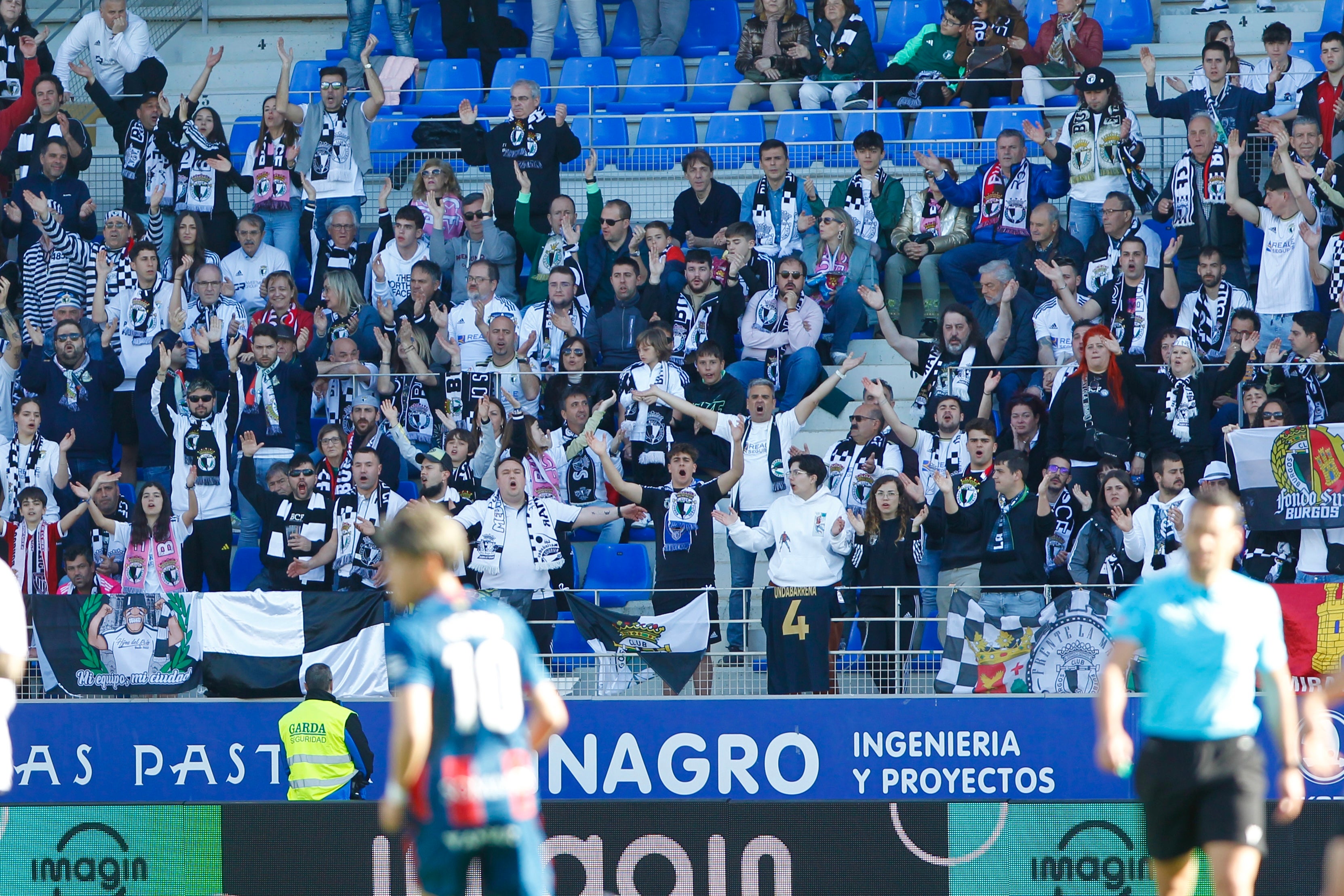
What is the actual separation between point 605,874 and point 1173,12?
1233 centimetres

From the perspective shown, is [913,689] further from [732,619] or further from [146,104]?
[146,104]

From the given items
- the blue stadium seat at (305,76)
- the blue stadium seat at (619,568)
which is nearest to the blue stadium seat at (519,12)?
the blue stadium seat at (305,76)

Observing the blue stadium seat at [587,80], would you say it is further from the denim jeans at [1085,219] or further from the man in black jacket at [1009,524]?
the man in black jacket at [1009,524]

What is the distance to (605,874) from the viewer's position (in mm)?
9320

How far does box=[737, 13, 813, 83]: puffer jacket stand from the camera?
17.0m

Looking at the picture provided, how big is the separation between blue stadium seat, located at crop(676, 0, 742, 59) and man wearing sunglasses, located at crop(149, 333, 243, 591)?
266 inches

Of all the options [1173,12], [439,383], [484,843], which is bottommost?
[484,843]

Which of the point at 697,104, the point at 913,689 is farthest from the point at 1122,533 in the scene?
the point at 697,104

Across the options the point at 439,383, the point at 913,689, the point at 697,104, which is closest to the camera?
the point at 913,689

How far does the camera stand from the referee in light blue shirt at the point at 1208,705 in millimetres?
6223

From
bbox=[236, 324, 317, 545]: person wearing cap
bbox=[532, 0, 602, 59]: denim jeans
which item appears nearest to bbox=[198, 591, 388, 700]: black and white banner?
bbox=[236, 324, 317, 545]: person wearing cap

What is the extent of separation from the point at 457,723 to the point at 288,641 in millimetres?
7060

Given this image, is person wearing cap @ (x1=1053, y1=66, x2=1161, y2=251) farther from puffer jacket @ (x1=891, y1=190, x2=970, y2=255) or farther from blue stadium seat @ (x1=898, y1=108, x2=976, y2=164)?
blue stadium seat @ (x1=898, y1=108, x2=976, y2=164)

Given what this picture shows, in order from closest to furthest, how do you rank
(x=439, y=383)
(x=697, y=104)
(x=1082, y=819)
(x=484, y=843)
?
(x=484, y=843) → (x=1082, y=819) → (x=439, y=383) → (x=697, y=104)
